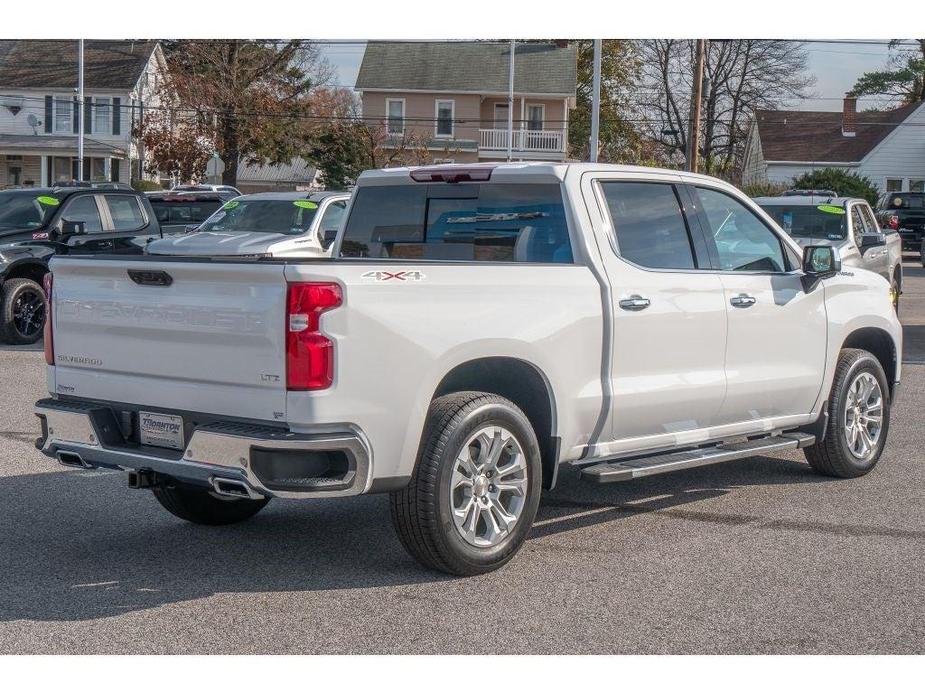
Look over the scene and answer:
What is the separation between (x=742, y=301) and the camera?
743 cm

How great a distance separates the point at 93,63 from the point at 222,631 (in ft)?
205

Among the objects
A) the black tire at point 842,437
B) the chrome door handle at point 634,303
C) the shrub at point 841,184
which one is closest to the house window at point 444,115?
the shrub at point 841,184

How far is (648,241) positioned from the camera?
7.06m

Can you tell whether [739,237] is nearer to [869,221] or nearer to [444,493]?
[444,493]

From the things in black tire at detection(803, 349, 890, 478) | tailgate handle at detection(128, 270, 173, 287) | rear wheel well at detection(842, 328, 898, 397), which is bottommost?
black tire at detection(803, 349, 890, 478)

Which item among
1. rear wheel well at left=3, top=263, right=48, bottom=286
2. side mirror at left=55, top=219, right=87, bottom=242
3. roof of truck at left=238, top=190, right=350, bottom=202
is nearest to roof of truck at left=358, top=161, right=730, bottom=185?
side mirror at left=55, top=219, right=87, bottom=242

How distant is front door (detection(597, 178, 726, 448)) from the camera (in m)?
6.71

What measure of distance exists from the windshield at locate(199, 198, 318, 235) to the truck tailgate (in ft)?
37.3

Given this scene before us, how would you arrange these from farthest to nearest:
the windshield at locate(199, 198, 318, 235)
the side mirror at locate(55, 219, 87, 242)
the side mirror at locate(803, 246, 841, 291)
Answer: the windshield at locate(199, 198, 318, 235), the side mirror at locate(55, 219, 87, 242), the side mirror at locate(803, 246, 841, 291)

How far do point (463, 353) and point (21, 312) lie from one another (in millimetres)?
11407

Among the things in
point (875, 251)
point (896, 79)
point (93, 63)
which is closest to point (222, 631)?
point (875, 251)

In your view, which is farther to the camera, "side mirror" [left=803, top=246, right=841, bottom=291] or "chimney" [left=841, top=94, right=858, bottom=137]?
"chimney" [left=841, top=94, right=858, bottom=137]

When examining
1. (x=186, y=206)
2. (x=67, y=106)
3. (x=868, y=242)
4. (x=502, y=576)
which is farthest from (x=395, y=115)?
(x=502, y=576)

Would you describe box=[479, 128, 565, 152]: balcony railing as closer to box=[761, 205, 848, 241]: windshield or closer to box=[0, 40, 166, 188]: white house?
box=[0, 40, 166, 188]: white house
